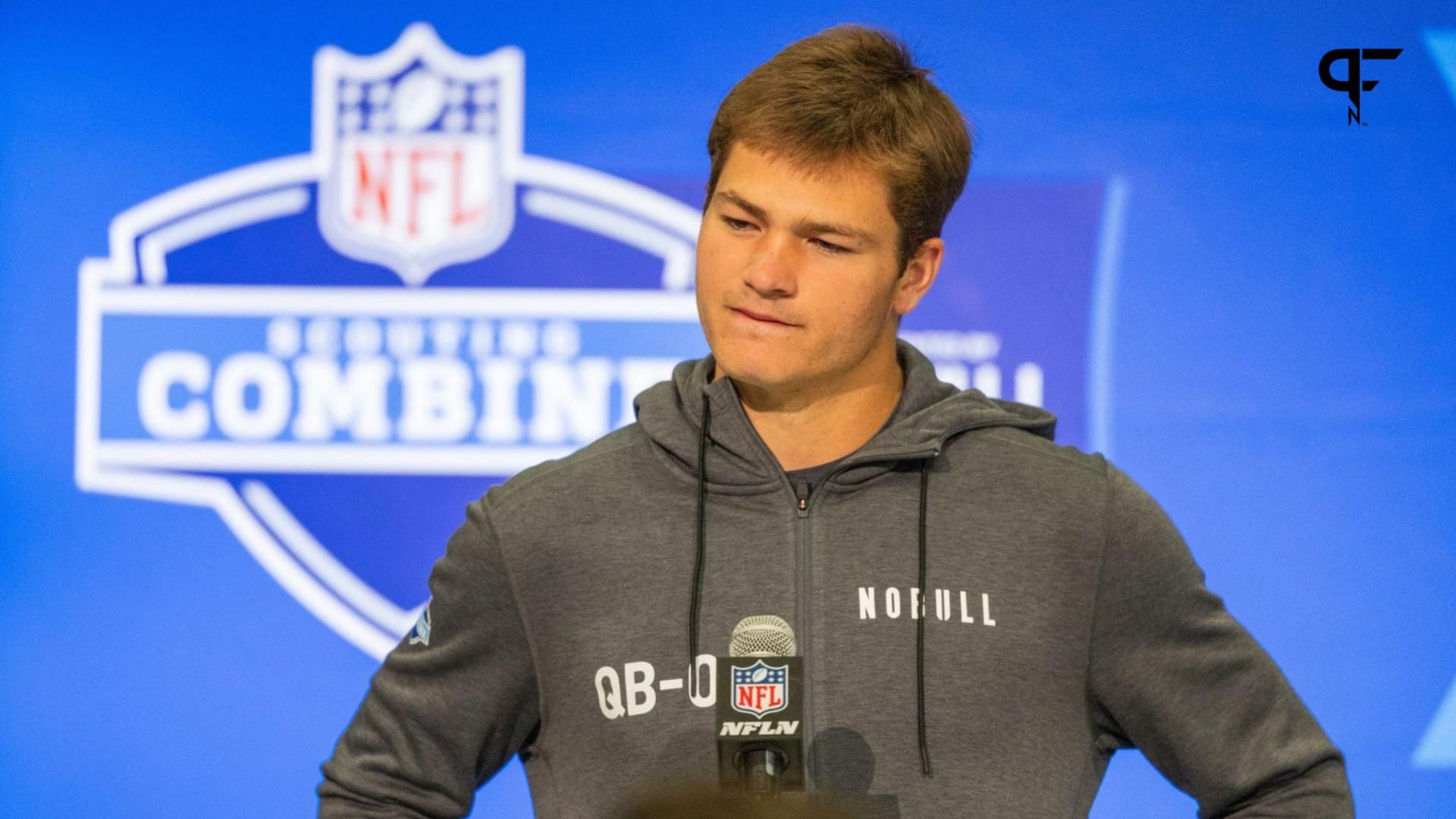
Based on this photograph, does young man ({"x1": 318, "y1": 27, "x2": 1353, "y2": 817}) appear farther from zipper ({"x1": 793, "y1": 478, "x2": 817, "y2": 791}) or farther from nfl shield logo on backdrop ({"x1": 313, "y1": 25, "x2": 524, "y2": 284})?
nfl shield logo on backdrop ({"x1": 313, "y1": 25, "x2": 524, "y2": 284})

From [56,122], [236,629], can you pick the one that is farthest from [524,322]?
[56,122]

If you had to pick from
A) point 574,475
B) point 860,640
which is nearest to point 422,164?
point 574,475

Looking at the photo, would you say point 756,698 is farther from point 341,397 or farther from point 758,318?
point 341,397

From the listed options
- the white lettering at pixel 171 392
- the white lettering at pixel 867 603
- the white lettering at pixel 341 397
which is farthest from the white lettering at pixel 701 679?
the white lettering at pixel 171 392

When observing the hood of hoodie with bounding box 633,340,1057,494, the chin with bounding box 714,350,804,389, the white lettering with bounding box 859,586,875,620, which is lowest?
the white lettering with bounding box 859,586,875,620

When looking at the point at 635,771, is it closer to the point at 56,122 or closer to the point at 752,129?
the point at 752,129

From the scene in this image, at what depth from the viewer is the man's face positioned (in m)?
1.39

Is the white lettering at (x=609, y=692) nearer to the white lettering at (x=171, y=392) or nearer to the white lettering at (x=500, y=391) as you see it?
the white lettering at (x=500, y=391)

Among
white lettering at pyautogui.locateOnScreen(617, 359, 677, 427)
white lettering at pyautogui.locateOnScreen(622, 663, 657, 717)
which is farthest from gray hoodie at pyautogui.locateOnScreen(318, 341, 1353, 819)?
white lettering at pyautogui.locateOnScreen(617, 359, 677, 427)

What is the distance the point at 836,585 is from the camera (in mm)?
1437

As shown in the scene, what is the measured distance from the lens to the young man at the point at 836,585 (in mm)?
1395

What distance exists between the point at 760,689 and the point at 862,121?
0.52 meters

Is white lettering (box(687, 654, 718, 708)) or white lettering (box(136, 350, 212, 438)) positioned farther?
white lettering (box(136, 350, 212, 438))

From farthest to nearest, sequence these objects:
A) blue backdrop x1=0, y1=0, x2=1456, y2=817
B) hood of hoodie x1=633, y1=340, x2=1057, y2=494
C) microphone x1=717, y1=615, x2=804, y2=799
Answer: blue backdrop x1=0, y1=0, x2=1456, y2=817
hood of hoodie x1=633, y1=340, x2=1057, y2=494
microphone x1=717, y1=615, x2=804, y2=799
